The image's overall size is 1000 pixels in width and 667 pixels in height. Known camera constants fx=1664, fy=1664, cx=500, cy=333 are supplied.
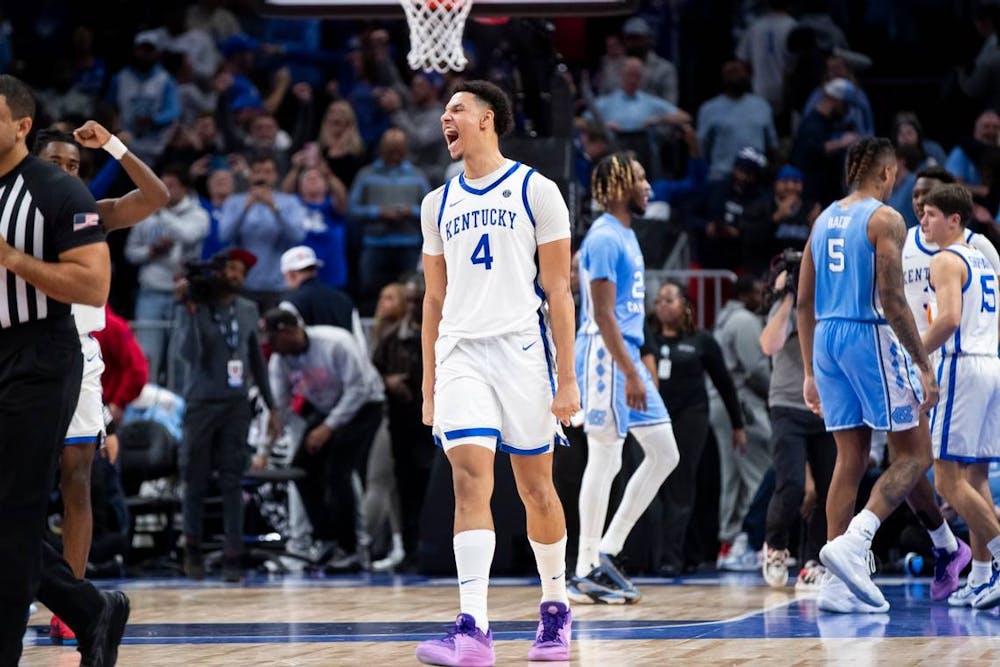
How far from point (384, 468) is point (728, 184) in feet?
14.8

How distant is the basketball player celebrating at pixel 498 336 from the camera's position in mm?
6840

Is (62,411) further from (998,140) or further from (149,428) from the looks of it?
(998,140)

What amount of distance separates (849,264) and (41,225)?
4535 millimetres

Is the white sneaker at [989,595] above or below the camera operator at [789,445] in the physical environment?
below

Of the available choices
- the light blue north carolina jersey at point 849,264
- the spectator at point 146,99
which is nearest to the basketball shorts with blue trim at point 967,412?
the light blue north carolina jersey at point 849,264

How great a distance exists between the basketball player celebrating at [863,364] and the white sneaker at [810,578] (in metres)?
1.53

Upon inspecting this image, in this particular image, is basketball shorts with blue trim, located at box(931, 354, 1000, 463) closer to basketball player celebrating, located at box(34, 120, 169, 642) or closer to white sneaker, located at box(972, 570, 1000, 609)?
white sneaker, located at box(972, 570, 1000, 609)

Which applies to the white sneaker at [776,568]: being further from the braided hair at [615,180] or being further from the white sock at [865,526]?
the braided hair at [615,180]

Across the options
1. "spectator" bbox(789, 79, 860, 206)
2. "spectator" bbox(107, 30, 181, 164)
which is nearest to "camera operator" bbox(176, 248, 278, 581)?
"spectator" bbox(107, 30, 181, 164)

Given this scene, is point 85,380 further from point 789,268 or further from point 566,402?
point 789,268

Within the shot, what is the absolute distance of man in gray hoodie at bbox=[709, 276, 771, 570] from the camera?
43.0 ft

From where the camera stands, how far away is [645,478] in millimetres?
9875

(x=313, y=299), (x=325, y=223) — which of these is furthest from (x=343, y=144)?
(x=313, y=299)

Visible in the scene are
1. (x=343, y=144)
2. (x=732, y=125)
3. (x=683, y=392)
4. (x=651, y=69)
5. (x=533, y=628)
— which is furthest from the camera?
(x=651, y=69)
